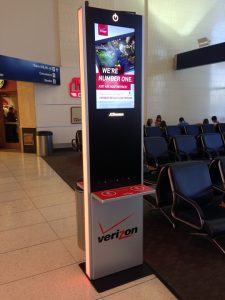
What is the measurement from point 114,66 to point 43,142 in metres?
6.38

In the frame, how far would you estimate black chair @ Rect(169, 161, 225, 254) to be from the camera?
2.40m

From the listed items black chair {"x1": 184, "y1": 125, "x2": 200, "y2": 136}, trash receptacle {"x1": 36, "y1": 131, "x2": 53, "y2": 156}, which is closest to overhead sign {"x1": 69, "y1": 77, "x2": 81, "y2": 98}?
trash receptacle {"x1": 36, "y1": 131, "x2": 53, "y2": 156}

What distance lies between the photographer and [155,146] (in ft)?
15.8

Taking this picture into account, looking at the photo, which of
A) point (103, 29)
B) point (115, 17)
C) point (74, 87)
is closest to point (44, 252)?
point (103, 29)

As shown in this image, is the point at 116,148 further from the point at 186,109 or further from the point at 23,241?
the point at 186,109

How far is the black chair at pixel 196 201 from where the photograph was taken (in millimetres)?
2398

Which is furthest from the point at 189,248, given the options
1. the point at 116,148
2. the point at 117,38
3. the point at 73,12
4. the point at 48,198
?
the point at 73,12

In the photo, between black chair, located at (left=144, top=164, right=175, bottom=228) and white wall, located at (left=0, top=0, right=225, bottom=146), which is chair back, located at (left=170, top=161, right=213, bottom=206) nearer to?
black chair, located at (left=144, top=164, right=175, bottom=228)

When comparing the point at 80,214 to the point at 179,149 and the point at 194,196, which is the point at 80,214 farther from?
the point at 179,149

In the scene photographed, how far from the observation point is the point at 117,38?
1995mm

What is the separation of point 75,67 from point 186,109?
15.9 ft

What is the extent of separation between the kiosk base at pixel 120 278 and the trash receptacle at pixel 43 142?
606 centimetres

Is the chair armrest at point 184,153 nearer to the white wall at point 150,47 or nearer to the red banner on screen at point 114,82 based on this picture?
the red banner on screen at point 114,82

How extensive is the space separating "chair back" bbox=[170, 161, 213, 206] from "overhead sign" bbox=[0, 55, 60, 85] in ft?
17.4
